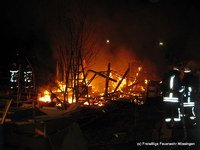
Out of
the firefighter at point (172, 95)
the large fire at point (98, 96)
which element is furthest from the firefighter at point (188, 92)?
the large fire at point (98, 96)

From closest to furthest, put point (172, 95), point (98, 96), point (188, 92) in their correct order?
point (172, 95), point (188, 92), point (98, 96)

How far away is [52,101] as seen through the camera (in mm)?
9758

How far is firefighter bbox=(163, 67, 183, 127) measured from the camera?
5586mm

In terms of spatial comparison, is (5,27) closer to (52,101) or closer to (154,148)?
(52,101)

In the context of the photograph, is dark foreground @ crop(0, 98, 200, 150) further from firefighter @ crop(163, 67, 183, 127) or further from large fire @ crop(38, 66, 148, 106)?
large fire @ crop(38, 66, 148, 106)

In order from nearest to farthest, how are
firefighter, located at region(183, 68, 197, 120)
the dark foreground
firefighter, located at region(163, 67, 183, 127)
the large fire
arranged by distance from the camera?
the dark foreground, firefighter, located at region(163, 67, 183, 127), firefighter, located at region(183, 68, 197, 120), the large fire

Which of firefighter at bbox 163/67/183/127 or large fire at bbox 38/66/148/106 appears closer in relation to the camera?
firefighter at bbox 163/67/183/127

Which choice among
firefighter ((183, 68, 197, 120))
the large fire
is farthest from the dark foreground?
the large fire

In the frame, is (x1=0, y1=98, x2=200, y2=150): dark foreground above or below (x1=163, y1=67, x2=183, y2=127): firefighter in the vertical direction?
below

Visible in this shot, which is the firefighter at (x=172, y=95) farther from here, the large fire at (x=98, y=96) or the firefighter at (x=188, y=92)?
the large fire at (x=98, y=96)

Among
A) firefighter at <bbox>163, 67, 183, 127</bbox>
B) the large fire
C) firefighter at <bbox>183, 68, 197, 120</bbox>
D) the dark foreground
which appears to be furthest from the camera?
the large fire

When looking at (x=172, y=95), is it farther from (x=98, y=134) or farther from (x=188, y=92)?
(x=98, y=134)

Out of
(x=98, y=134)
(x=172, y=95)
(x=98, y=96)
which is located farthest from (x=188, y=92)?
(x=98, y=96)

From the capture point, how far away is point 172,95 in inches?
222
